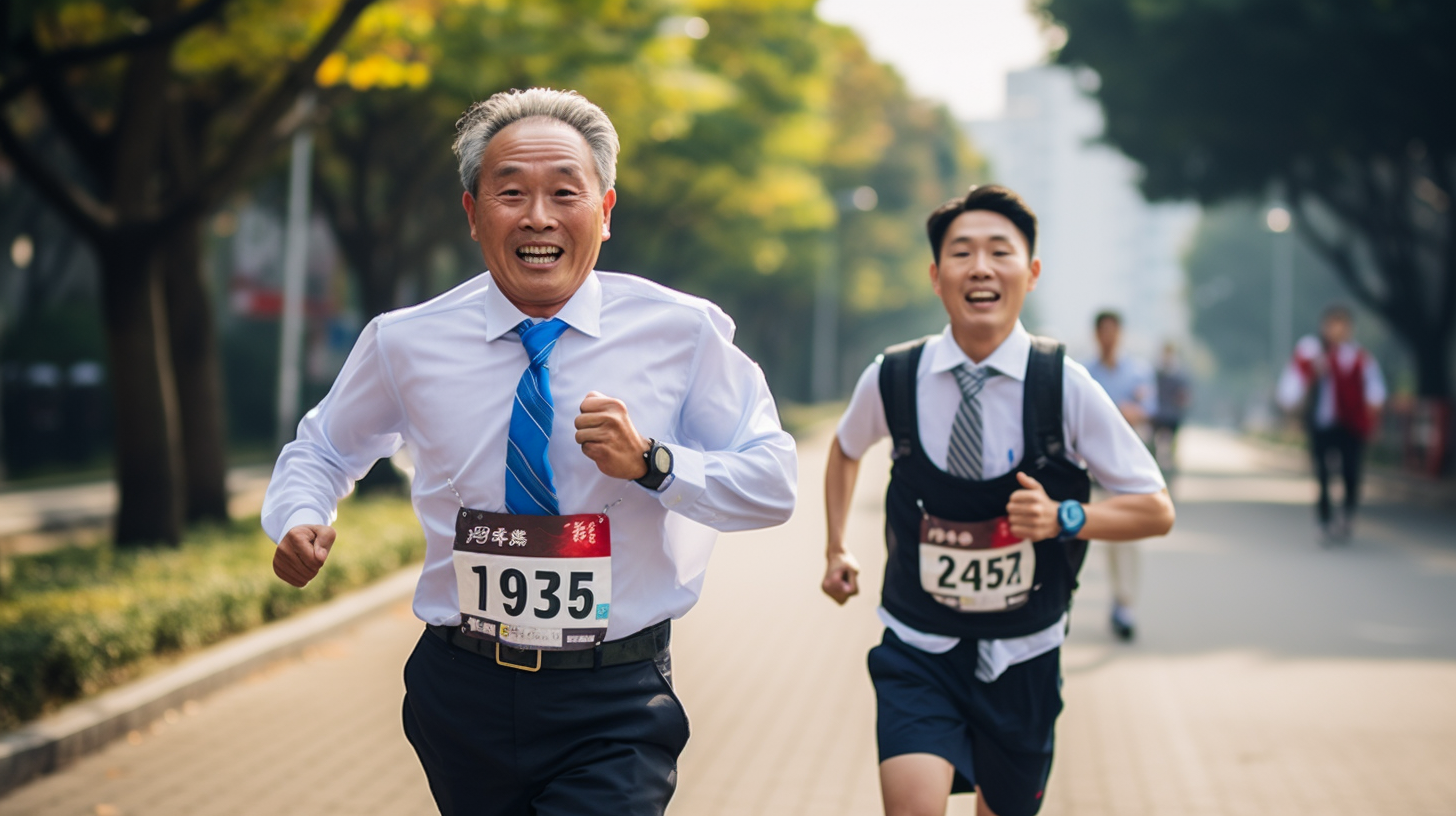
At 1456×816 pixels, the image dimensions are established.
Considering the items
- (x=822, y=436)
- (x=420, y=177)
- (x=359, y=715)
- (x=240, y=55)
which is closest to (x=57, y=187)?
(x=240, y=55)

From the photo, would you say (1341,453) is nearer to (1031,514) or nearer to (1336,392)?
(1336,392)

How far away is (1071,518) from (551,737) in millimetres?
1411

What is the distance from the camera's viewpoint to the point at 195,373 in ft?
45.0

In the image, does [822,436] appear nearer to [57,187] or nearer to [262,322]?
[262,322]

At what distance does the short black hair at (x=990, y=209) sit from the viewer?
396 centimetres

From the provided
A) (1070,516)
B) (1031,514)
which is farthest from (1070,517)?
(1031,514)

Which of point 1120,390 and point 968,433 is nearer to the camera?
point 968,433

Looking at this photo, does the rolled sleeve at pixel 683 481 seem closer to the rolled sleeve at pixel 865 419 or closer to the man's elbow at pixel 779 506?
the man's elbow at pixel 779 506

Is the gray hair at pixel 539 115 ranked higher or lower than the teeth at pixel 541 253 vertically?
higher

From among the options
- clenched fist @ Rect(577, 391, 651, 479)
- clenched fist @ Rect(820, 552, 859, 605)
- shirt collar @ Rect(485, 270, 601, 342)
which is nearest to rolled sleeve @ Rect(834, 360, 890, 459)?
clenched fist @ Rect(820, 552, 859, 605)

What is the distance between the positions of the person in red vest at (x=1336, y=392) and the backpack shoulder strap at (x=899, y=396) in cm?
1013

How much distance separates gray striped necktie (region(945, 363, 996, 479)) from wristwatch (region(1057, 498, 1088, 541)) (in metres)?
0.26

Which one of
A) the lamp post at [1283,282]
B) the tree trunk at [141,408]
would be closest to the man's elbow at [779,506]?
the tree trunk at [141,408]

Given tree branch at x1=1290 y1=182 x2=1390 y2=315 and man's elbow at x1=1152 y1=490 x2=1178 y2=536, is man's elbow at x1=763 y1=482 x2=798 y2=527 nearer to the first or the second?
man's elbow at x1=1152 y1=490 x2=1178 y2=536
